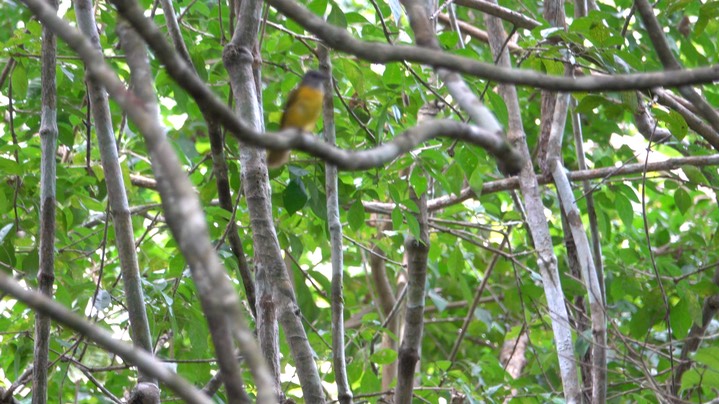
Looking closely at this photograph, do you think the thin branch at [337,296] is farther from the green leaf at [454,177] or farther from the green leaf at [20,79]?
the green leaf at [20,79]

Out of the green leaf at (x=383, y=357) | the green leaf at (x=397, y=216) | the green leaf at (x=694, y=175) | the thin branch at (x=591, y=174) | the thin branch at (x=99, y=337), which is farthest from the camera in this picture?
the green leaf at (x=383, y=357)

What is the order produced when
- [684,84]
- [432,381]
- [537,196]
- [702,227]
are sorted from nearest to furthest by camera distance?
[684,84] < [537,196] < [432,381] < [702,227]

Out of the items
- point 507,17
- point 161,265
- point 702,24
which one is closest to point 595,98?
point 702,24

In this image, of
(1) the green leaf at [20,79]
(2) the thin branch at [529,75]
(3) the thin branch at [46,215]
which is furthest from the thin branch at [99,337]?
(1) the green leaf at [20,79]

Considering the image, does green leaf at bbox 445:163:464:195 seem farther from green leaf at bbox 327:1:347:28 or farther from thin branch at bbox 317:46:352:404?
thin branch at bbox 317:46:352:404

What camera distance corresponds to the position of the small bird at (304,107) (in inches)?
121

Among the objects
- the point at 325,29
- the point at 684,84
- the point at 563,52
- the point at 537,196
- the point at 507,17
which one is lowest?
the point at 684,84

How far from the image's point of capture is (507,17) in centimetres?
408

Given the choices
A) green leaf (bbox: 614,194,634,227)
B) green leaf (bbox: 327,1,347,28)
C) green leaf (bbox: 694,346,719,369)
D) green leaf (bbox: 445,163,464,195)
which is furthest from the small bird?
green leaf (bbox: 614,194,634,227)

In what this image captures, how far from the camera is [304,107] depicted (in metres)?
3.07

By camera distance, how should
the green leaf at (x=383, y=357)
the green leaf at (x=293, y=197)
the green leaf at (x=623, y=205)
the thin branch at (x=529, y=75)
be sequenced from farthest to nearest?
the green leaf at (x=623, y=205) < the green leaf at (x=383, y=357) < the green leaf at (x=293, y=197) < the thin branch at (x=529, y=75)

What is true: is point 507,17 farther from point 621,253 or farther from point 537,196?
point 621,253

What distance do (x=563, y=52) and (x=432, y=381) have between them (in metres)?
1.82

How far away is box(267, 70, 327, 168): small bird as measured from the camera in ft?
10.1
